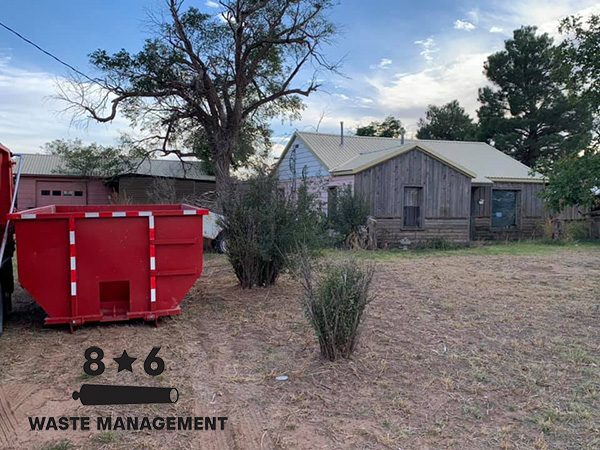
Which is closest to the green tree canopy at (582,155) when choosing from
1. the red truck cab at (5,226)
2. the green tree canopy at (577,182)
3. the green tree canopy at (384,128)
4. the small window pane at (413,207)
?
the green tree canopy at (577,182)

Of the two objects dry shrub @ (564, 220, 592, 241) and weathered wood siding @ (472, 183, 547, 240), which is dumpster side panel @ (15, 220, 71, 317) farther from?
dry shrub @ (564, 220, 592, 241)

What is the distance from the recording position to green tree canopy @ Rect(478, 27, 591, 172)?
31.0 m

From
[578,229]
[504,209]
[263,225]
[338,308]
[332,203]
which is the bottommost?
[338,308]

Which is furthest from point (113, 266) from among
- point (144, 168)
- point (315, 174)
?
point (144, 168)

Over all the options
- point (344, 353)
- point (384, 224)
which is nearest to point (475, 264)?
point (384, 224)

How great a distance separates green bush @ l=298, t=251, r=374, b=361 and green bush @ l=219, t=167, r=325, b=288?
9.05 ft

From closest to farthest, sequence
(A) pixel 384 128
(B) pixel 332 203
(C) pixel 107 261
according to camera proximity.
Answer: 1. (C) pixel 107 261
2. (B) pixel 332 203
3. (A) pixel 384 128

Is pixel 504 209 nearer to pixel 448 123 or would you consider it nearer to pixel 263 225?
pixel 263 225

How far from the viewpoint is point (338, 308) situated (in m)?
4.54

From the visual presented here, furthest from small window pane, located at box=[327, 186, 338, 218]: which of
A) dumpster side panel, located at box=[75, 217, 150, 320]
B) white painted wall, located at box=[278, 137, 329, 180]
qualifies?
dumpster side panel, located at box=[75, 217, 150, 320]

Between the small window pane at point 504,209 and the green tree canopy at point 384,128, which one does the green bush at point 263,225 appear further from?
the green tree canopy at point 384,128

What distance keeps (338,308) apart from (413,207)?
499 inches

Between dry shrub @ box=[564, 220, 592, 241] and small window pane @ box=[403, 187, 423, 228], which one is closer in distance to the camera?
small window pane @ box=[403, 187, 423, 228]

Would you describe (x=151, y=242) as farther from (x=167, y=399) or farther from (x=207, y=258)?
(x=207, y=258)
